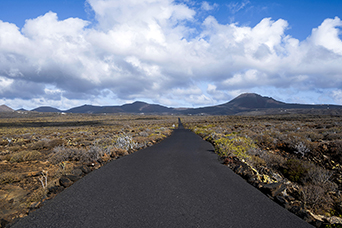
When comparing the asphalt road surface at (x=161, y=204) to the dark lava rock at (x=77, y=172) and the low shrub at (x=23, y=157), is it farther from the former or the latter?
the low shrub at (x=23, y=157)

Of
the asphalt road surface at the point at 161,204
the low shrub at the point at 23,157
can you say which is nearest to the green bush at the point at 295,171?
the asphalt road surface at the point at 161,204

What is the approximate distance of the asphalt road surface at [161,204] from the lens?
412cm

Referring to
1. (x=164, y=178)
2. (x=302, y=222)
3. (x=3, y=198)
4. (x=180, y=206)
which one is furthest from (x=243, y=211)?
(x=3, y=198)

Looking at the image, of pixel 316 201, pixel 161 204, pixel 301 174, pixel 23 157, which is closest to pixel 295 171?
pixel 301 174

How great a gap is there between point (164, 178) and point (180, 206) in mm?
2336

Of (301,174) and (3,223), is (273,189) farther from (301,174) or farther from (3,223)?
(3,223)

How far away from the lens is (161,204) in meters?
4.90

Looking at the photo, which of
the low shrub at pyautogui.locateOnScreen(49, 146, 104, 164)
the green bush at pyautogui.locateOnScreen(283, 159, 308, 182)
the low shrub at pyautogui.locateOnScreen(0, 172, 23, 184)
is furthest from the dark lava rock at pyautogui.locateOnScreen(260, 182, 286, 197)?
the low shrub at pyautogui.locateOnScreen(0, 172, 23, 184)

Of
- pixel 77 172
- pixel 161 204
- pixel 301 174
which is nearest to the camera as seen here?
pixel 161 204

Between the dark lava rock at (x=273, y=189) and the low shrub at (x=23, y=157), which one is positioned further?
the low shrub at (x=23, y=157)

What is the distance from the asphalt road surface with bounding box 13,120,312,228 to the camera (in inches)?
162

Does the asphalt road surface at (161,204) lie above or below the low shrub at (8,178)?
above

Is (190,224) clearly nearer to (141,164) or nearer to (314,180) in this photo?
(141,164)

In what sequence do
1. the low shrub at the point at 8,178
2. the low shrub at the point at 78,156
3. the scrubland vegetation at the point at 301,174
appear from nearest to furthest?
the scrubland vegetation at the point at 301,174
the low shrub at the point at 8,178
the low shrub at the point at 78,156
